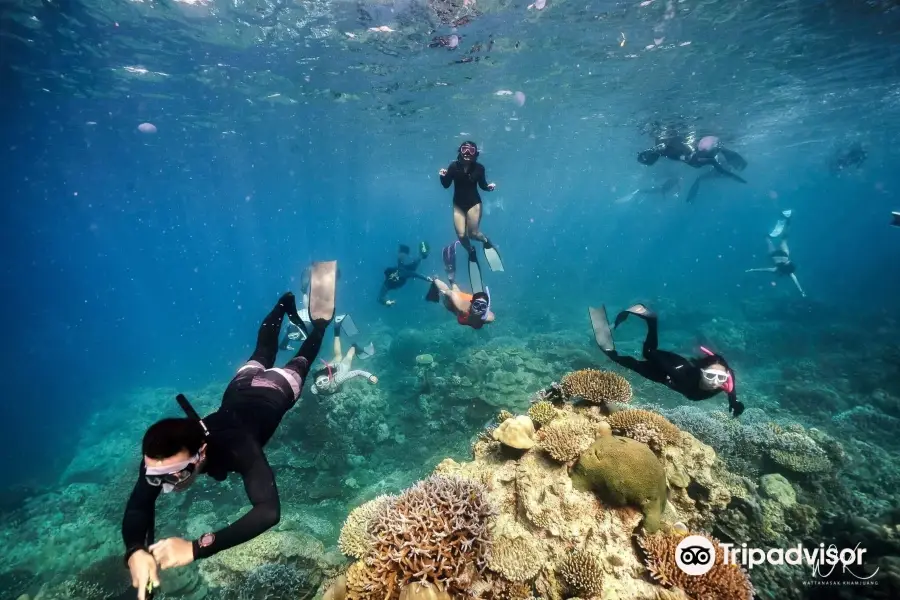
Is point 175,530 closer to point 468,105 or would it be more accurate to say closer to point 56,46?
point 56,46

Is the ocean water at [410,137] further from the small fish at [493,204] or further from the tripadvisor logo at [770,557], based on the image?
the small fish at [493,204]

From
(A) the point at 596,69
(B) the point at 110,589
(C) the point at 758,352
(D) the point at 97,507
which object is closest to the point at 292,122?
(A) the point at 596,69

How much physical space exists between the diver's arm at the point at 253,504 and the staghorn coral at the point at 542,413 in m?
3.56

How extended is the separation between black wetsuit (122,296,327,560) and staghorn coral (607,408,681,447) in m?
4.20

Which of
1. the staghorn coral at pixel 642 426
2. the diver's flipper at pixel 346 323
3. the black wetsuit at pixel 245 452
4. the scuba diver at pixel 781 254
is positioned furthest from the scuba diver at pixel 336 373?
the scuba diver at pixel 781 254

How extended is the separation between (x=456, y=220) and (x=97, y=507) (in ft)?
50.4

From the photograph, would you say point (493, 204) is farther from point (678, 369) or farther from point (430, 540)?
point (430, 540)

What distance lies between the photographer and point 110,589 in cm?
780

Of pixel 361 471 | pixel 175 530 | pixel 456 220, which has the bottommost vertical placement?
pixel 175 530

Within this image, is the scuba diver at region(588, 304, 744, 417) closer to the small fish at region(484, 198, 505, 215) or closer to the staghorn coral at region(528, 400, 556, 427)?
the staghorn coral at region(528, 400, 556, 427)

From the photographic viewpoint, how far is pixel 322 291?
6.78 meters

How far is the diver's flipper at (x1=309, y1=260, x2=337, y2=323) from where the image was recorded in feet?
21.4

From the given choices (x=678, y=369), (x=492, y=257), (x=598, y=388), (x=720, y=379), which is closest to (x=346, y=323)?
(x=492, y=257)

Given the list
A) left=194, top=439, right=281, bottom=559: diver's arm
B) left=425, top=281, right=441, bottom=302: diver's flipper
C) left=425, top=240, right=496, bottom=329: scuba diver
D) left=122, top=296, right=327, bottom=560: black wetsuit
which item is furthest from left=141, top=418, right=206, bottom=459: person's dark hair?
left=425, top=281, right=441, bottom=302: diver's flipper
